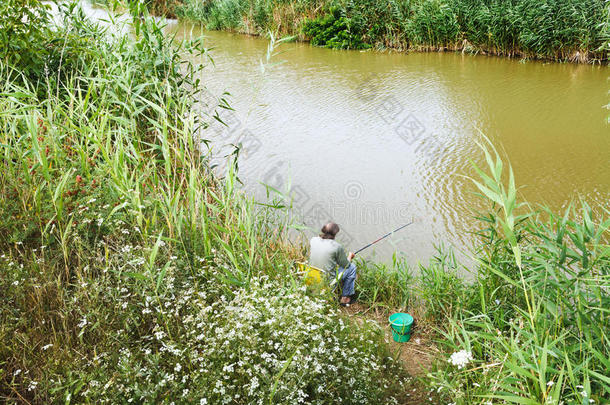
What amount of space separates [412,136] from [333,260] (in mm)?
3646

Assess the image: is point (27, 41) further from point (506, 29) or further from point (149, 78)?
point (506, 29)

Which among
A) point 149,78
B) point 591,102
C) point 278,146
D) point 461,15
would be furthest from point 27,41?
point 461,15

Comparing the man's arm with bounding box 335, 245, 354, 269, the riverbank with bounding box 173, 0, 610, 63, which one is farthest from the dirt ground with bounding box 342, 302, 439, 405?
the riverbank with bounding box 173, 0, 610, 63

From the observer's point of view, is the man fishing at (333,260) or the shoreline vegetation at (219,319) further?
the man fishing at (333,260)

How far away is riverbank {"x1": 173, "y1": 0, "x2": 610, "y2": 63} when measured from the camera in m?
9.07

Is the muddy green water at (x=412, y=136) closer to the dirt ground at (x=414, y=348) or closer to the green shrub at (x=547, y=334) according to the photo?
the dirt ground at (x=414, y=348)

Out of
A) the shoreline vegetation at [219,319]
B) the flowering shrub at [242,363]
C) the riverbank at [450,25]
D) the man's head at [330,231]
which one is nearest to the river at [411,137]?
the riverbank at [450,25]

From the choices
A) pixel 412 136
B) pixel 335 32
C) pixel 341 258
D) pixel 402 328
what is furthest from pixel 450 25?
pixel 402 328

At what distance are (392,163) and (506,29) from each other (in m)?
5.84

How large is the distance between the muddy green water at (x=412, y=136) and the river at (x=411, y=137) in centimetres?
2

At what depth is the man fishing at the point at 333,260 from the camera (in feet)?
11.5

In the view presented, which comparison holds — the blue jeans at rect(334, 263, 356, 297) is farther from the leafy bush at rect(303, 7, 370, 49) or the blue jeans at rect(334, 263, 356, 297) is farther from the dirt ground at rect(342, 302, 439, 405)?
the leafy bush at rect(303, 7, 370, 49)

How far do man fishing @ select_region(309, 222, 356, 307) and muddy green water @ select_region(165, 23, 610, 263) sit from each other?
1.79 ft

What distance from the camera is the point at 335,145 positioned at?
6453 millimetres
